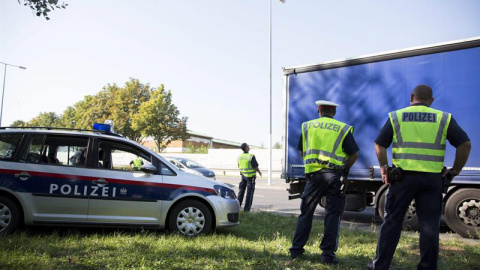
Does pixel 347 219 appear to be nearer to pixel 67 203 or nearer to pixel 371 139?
pixel 371 139

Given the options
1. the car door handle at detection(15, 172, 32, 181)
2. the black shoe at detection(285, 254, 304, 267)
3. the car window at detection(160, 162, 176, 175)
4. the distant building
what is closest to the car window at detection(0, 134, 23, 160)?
the car door handle at detection(15, 172, 32, 181)

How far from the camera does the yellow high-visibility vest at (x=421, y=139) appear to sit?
11.8 ft

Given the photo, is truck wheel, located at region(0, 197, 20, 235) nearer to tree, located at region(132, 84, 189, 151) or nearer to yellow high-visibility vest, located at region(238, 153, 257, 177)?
yellow high-visibility vest, located at region(238, 153, 257, 177)

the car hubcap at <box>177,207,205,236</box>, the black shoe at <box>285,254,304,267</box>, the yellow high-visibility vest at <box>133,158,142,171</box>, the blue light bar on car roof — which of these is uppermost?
the blue light bar on car roof

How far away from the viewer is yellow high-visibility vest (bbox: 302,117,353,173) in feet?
14.4

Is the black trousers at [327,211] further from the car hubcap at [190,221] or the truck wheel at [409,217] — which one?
the truck wheel at [409,217]

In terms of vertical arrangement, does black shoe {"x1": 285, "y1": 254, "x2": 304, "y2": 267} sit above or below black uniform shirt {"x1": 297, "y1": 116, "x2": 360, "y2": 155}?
below

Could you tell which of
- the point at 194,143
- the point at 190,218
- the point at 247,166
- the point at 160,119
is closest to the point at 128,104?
the point at 160,119

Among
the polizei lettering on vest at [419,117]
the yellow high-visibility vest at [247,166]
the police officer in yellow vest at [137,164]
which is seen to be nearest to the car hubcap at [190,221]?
the police officer in yellow vest at [137,164]

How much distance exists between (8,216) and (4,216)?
47 millimetres

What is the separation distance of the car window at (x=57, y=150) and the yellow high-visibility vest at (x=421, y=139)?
172 inches

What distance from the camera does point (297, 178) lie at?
867 centimetres

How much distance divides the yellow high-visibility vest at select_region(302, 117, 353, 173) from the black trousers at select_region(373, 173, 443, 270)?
781mm

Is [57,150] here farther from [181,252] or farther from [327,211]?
[327,211]
